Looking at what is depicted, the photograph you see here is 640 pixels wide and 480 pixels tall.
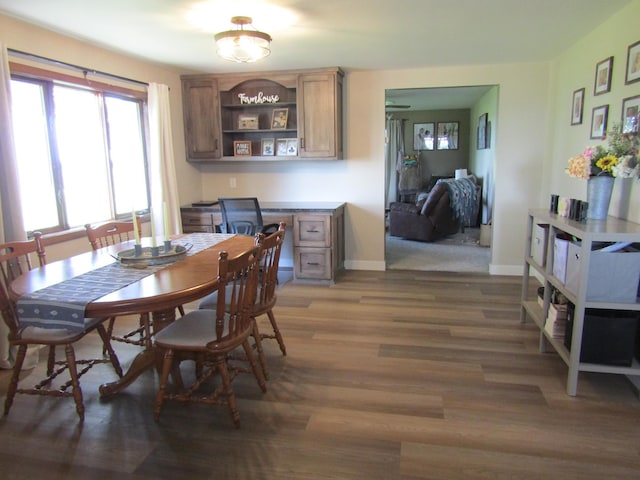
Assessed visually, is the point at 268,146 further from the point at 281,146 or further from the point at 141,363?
the point at 141,363

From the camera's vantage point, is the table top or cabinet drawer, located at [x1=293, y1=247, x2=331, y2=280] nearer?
the table top

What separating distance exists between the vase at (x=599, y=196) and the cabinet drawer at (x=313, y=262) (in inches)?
97.3

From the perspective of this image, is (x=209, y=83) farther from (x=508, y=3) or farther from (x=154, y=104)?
(x=508, y=3)

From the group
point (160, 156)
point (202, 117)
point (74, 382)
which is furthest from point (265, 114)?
point (74, 382)

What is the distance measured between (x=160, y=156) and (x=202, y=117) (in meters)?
0.89

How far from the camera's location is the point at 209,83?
192 inches

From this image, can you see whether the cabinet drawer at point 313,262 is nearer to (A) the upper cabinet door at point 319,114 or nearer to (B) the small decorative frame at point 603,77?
(A) the upper cabinet door at point 319,114

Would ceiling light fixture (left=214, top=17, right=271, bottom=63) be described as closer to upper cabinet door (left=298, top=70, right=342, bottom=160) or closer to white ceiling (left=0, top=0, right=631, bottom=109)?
white ceiling (left=0, top=0, right=631, bottom=109)

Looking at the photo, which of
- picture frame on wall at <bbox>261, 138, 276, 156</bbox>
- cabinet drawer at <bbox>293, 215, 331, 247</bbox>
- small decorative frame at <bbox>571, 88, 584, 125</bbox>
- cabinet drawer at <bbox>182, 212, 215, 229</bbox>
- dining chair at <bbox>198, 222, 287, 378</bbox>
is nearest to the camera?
dining chair at <bbox>198, 222, 287, 378</bbox>

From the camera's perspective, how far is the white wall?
281 cm

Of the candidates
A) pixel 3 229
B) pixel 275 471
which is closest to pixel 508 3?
pixel 275 471

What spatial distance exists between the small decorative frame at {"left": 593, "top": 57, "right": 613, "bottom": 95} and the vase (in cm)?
88

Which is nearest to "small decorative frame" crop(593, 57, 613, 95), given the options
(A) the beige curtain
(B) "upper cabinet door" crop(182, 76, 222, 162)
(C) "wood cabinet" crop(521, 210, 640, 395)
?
(C) "wood cabinet" crop(521, 210, 640, 395)

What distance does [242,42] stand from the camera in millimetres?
3055
